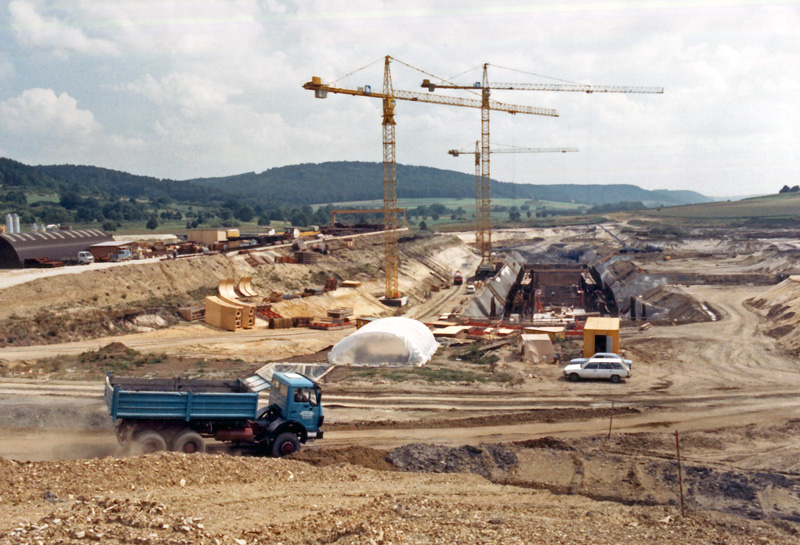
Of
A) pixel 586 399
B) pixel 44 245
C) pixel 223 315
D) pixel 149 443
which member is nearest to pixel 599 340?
pixel 586 399

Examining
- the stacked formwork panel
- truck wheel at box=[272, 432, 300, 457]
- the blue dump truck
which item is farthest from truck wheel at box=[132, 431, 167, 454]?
the stacked formwork panel

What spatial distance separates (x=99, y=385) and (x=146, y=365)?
5.43m

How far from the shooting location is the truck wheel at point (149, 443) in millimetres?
15992

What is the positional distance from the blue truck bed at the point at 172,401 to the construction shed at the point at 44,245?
42.0 meters

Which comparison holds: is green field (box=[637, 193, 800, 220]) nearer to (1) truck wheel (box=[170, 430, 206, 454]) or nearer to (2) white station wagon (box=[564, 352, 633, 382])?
(2) white station wagon (box=[564, 352, 633, 382])

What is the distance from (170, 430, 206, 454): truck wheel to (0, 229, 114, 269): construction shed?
4321cm

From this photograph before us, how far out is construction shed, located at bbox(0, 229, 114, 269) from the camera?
5225cm

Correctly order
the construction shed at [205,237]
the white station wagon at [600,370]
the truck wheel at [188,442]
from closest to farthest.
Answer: the truck wheel at [188,442] < the white station wagon at [600,370] < the construction shed at [205,237]

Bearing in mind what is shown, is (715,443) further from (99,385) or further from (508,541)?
(99,385)

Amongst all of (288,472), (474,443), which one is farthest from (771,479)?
(288,472)

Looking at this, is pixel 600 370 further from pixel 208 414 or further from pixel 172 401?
pixel 172 401

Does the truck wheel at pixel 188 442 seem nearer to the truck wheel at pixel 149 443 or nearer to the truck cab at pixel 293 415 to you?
the truck wheel at pixel 149 443

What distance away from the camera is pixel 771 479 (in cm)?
1584

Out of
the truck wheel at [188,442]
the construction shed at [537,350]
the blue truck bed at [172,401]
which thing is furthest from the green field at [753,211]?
the truck wheel at [188,442]
